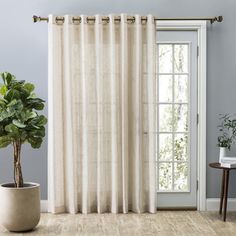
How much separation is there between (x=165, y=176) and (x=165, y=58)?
1326 millimetres

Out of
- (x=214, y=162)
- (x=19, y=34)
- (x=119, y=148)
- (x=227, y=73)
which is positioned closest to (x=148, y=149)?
(x=119, y=148)

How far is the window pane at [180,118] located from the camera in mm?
5988

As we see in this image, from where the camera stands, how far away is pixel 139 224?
5.24 metres

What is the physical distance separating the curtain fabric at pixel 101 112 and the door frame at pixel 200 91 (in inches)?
12.8

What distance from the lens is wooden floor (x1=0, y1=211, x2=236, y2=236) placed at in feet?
16.1

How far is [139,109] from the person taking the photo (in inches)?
226

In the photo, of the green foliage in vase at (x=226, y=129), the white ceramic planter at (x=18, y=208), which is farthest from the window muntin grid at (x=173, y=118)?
the white ceramic planter at (x=18, y=208)

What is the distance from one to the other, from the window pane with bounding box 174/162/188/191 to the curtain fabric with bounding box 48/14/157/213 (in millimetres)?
376

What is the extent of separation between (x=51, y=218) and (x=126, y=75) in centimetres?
170

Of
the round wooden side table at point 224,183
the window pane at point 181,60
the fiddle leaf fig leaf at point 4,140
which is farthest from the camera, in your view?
the window pane at point 181,60

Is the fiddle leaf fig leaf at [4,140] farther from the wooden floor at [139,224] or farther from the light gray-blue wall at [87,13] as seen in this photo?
the light gray-blue wall at [87,13]

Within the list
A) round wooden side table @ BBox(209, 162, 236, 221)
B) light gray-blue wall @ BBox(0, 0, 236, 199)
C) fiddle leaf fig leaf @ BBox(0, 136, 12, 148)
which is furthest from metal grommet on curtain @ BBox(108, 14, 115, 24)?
round wooden side table @ BBox(209, 162, 236, 221)

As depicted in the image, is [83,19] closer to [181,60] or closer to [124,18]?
[124,18]

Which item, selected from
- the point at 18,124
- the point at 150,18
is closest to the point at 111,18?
the point at 150,18
